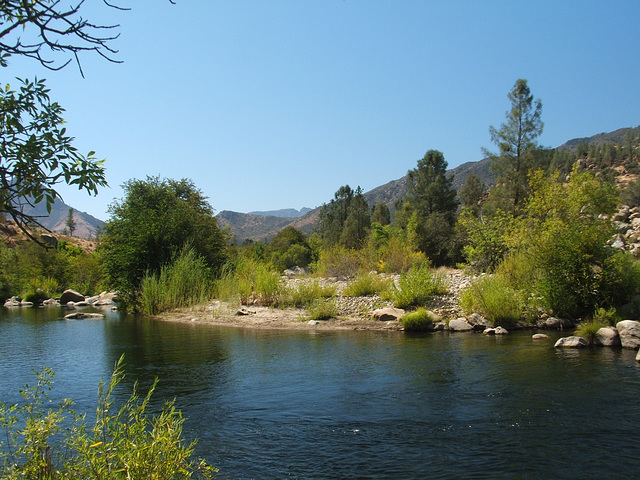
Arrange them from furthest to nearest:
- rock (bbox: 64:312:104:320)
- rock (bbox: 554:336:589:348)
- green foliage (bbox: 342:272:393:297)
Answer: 1. rock (bbox: 64:312:104:320)
2. green foliage (bbox: 342:272:393:297)
3. rock (bbox: 554:336:589:348)

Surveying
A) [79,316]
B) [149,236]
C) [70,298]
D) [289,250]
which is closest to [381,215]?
[289,250]

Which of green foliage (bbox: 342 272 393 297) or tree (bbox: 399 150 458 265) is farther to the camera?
tree (bbox: 399 150 458 265)

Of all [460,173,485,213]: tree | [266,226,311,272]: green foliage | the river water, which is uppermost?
[460,173,485,213]: tree

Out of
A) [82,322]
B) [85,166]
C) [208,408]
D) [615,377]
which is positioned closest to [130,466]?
[85,166]

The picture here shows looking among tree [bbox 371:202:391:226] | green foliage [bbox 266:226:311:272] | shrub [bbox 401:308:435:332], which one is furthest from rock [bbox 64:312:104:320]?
tree [bbox 371:202:391:226]

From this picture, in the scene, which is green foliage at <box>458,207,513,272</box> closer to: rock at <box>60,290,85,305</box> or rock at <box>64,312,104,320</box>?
rock at <box>64,312,104,320</box>

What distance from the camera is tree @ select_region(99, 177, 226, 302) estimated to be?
26.1 m

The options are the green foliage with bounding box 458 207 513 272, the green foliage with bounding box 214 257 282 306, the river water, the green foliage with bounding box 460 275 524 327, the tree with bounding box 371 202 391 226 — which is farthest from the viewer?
the tree with bounding box 371 202 391 226

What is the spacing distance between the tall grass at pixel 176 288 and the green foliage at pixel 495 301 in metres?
12.8

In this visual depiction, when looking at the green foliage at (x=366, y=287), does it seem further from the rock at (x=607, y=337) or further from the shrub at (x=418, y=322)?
the rock at (x=607, y=337)

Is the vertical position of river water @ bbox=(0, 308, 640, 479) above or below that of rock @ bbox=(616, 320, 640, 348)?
below

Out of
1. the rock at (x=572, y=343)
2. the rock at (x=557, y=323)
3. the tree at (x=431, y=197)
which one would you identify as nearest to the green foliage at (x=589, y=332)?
the rock at (x=572, y=343)

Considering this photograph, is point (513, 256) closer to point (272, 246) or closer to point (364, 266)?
point (364, 266)

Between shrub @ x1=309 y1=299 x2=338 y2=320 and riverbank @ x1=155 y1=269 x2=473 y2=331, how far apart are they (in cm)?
25
